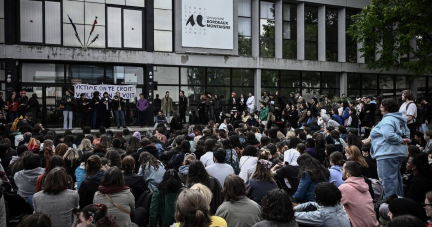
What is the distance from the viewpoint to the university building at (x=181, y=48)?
20766 mm

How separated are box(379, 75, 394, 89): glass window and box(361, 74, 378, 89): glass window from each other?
0.59 m

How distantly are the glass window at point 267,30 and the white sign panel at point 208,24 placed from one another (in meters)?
3.07

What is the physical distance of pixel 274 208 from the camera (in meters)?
3.93

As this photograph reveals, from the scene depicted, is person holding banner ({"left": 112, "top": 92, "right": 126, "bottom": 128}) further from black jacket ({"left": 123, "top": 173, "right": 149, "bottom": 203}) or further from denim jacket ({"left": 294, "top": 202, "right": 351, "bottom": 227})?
denim jacket ({"left": 294, "top": 202, "right": 351, "bottom": 227})

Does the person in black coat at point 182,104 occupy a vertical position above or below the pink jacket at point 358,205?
above

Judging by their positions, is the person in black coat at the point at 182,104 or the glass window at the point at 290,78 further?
the glass window at the point at 290,78

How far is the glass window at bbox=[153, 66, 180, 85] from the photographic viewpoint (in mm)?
23750

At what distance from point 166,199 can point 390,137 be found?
3.95 meters

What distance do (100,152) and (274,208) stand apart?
5479 mm

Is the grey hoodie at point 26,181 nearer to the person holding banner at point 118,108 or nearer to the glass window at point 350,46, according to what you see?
the person holding banner at point 118,108

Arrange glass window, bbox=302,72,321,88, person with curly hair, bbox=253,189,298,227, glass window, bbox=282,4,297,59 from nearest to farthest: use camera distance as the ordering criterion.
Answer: person with curly hair, bbox=253,189,298,227, glass window, bbox=282,4,297,59, glass window, bbox=302,72,321,88

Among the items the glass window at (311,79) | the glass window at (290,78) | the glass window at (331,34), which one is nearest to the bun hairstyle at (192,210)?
the glass window at (290,78)

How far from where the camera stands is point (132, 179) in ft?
20.5

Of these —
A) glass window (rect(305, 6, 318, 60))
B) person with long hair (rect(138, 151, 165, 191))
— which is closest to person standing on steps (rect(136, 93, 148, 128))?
glass window (rect(305, 6, 318, 60))
